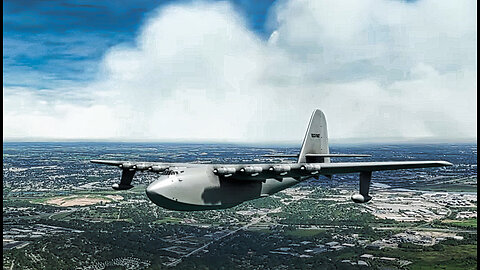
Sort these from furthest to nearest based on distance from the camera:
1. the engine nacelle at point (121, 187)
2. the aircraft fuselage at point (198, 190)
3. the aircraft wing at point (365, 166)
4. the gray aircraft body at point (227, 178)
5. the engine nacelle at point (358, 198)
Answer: the engine nacelle at point (121, 187)
the engine nacelle at point (358, 198)
the aircraft wing at point (365, 166)
the gray aircraft body at point (227, 178)
the aircraft fuselage at point (198, 190)

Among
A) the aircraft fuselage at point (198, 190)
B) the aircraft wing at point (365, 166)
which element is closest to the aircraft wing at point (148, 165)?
the aircraft fuselage at point (198, 190)

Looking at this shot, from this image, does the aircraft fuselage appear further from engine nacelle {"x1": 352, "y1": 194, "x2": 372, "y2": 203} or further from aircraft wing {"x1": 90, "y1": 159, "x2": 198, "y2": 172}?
engine nacelle {"x1": 352, "y1": 194, "x2": 372, "y2": 203}

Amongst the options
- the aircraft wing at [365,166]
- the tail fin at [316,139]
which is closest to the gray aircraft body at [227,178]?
the aircraft wing at [365,166]

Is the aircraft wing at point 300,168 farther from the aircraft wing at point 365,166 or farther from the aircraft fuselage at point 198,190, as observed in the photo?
the aircraft fuselage at point 198,190

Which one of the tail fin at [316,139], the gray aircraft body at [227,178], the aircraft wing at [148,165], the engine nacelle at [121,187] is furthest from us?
the tail fin at [316,139]

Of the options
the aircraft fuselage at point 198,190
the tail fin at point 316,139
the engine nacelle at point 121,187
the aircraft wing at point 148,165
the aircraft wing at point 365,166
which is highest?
the tail fin at point 316,139

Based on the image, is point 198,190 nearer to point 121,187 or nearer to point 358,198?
point 121,187

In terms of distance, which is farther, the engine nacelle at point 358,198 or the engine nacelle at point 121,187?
the engine nacelle at point 121,187

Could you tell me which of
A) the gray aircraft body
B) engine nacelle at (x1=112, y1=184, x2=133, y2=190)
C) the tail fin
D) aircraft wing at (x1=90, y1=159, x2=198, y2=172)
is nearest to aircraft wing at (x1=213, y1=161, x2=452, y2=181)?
the gray aircraft body

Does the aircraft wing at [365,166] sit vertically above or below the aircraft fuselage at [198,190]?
above
